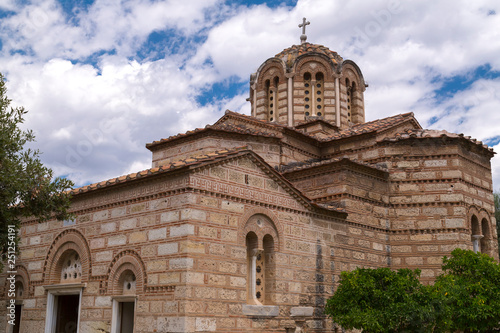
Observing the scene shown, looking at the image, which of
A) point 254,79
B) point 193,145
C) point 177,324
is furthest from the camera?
point 254,79

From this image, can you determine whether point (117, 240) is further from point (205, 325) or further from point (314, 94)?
point (314, 94)

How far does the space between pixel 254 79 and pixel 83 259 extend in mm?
10395

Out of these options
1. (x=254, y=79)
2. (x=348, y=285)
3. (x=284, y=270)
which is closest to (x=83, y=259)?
(x=284, y=270)

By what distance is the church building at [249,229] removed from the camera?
10.1 m

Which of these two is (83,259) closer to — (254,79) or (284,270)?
(284,270)

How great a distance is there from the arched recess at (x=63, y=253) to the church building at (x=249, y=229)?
4 centimetres

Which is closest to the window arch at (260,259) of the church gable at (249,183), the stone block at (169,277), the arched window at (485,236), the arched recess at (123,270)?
the church gable at (249,183)

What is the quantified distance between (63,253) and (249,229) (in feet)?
14.9

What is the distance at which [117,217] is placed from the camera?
1129cm

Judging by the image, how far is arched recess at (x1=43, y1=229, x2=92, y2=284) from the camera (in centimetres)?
1181

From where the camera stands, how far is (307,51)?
63.7ft

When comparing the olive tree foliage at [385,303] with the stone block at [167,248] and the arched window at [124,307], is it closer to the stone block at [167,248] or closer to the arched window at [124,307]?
the stone block at [167,248]

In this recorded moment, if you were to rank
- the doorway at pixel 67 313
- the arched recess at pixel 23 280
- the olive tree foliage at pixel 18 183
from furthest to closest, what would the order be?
the arched recess at pixel 23 280 → the doorway at pixel 67 313 → the olive tree foliage at pixel 18 183

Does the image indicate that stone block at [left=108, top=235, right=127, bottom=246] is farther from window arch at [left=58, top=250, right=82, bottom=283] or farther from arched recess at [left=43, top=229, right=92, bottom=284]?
window arch at [left=58, top=250, right=82, bottom=283]
